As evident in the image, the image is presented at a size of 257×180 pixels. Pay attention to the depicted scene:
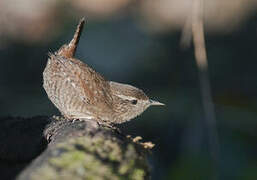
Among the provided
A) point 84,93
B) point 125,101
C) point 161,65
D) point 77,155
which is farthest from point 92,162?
point 161,65

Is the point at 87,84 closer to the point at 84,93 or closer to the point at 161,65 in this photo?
the point at 84,93

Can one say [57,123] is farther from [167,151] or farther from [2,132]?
[167,151]

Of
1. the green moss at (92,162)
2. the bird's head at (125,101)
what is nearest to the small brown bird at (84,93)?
the bird's head at (125,101)

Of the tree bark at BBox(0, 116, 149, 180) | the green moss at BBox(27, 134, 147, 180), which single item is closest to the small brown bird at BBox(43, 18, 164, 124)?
the tree bark at BBox(0, 116, 149, 180)

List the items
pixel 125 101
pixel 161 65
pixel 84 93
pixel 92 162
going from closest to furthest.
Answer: pixel 92 162
pixel 84 93
pixel 125 101
pixel 161 65

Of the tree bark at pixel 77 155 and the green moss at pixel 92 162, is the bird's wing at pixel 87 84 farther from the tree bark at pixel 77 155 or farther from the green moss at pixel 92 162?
the green moss at pixel 92 162

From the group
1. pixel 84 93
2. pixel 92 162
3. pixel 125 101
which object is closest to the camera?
pixel 92 162
